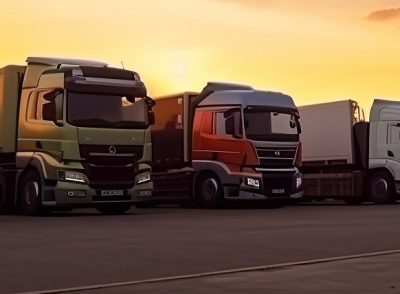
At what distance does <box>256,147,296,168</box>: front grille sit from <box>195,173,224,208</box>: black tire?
156cm

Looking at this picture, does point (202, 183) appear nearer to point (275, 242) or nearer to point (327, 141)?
point (327, 141)

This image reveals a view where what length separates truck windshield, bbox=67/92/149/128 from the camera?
19.2m

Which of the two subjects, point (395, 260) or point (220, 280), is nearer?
point (220, 280)

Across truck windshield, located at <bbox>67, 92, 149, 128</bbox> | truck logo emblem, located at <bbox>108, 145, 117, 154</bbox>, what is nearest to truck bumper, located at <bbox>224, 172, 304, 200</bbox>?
truck windshield, located at <bbox>67, 92, 149, 128</bbox>

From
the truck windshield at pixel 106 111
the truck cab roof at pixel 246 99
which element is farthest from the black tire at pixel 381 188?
the truck windshield at pixel 106 111

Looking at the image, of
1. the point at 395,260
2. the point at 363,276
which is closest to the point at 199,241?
the point at 395,260

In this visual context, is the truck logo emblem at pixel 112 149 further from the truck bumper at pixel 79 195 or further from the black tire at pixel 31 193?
the black tire at pixel 31 193

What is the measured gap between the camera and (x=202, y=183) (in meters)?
24.3

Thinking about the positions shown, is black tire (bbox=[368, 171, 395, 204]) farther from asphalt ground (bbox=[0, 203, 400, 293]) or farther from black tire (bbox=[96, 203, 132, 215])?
black tire (bbox=[96, 203, 132, 215])

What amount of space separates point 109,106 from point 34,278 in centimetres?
1174

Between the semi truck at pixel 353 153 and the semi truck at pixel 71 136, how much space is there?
9638 millimetres

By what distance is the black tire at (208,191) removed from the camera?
933 inches

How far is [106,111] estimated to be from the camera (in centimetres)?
1970

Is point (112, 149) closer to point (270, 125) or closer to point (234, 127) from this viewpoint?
point (234, 127)
